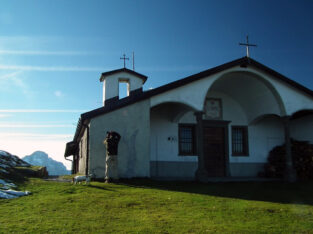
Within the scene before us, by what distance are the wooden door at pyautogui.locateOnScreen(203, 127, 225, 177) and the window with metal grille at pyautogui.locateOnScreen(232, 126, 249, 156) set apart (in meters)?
0.80

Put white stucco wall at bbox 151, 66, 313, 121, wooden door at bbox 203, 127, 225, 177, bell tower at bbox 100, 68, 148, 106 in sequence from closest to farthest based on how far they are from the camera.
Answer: white stucco wall at bbox 151, 66, 313, 121 → wooden door at bbox 203, 127, 225, 177 → bell tower at bbox 100, 68, 148, 106

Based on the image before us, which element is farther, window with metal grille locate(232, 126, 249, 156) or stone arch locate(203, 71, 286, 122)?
window with metal grille locate(232, 126, 249, 156)

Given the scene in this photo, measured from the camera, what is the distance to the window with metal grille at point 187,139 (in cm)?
1667

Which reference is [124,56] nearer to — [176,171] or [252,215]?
[176,171]

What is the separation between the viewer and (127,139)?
1316 cm

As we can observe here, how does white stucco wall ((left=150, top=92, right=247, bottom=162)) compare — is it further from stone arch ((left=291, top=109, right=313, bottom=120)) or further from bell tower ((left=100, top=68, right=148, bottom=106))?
stone arch ((left=291, top=109, right=313, bottom=120))

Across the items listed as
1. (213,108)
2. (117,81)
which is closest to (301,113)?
(213,108)

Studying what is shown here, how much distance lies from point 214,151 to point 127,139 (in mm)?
5939

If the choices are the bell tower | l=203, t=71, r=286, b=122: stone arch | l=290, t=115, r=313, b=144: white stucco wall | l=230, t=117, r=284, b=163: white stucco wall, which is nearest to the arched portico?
l=203, t=71, r=286, b=122: stone arch

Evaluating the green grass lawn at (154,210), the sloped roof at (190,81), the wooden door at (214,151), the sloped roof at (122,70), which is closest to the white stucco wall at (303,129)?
the sloped roof at (190,81)

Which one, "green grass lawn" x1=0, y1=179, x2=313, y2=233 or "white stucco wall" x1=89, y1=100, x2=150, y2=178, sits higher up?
"white stucco wall" x1=89, y1=100, x2=150, y2=178

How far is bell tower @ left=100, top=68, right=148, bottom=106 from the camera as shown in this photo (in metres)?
19.3

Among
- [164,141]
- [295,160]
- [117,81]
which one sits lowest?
[295,160]

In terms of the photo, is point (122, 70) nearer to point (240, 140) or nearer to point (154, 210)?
point (240, 140)
